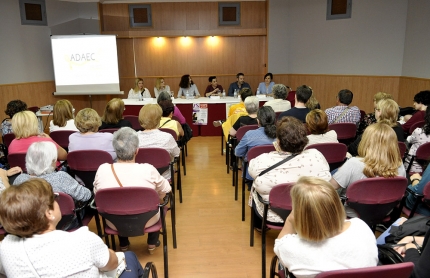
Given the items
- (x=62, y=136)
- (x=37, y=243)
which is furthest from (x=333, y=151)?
(x=62, y=136)

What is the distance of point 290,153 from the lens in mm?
2756

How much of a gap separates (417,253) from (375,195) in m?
0.73

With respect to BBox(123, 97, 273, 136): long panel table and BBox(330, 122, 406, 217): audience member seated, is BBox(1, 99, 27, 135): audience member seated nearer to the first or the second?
BBox(123, 97, 273, 136): long panel table

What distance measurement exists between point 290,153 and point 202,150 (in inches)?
162

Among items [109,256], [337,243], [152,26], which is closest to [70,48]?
[152,26]

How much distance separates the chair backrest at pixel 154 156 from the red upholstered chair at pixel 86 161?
0.97ft

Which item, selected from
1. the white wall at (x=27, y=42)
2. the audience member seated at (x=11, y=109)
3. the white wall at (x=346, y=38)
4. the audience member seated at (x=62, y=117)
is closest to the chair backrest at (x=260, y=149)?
the audience member seated at (x=62, y=117)

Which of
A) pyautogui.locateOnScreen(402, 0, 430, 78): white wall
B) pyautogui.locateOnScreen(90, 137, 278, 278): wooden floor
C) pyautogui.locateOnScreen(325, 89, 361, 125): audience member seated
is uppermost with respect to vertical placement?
pyautogui.locateOnScreen(402, 0, 430, 78): white wall

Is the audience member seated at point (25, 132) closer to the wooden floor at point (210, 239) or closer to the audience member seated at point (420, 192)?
the wooden floor at point (210, 239)

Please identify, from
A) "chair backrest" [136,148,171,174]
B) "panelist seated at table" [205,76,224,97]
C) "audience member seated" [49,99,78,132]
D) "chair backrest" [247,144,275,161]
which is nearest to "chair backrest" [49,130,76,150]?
"audience member seated" [49,99,78,132]

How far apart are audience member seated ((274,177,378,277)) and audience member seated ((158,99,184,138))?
A: 3126 millimetres

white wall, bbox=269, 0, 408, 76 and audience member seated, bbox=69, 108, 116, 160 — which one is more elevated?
white wall, bbox=269, 0, 408, 76

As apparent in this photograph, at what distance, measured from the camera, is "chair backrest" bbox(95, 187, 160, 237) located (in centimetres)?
245

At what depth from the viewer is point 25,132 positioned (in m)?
3.54
